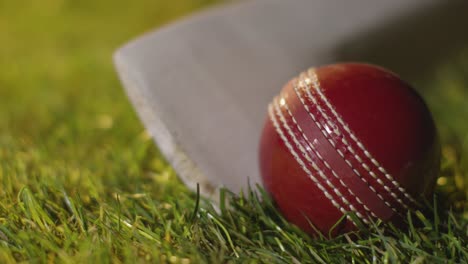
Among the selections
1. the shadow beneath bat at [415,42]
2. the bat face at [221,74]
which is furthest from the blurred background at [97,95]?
the bat face at [221,74]

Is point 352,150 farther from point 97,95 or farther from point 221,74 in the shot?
point 97,95

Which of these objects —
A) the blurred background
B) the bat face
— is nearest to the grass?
the blurred background

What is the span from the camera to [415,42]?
7.03ft

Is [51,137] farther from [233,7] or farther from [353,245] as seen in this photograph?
[353,245]

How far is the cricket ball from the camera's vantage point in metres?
1.18

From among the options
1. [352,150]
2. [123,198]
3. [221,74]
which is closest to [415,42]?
[221,74]

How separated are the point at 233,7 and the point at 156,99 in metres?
0.60

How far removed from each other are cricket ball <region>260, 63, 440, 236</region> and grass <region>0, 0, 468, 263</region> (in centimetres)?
6

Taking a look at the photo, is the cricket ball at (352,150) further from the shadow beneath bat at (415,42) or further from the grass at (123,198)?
the shadow beneath bat at (415,42)

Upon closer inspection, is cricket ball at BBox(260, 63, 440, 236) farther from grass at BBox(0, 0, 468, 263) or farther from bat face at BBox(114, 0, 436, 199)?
bat face at BBox(114, 0, 436, 199)

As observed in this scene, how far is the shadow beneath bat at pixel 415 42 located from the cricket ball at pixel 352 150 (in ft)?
2.32

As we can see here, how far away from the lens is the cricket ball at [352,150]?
118 centimetres

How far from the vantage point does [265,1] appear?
202 cm

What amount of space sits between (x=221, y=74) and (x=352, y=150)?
0.63 meters
